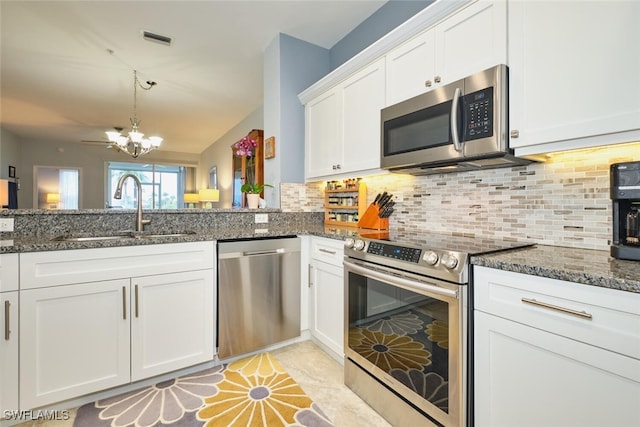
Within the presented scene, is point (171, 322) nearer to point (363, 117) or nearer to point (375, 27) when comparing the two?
point (363, 117)

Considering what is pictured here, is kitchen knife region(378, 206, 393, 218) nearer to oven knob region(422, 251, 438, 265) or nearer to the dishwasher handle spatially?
the dishwasher handle

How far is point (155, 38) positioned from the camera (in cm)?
281

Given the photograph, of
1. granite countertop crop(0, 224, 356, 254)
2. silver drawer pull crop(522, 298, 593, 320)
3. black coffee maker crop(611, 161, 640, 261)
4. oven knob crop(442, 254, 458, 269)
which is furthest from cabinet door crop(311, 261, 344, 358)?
black coffee maker crop(611, 161, 640, 261)

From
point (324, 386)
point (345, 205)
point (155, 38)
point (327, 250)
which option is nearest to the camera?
point (324, 386)

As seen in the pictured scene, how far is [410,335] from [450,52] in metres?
1.46

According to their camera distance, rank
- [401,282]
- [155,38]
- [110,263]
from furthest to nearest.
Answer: [155,38] → [110,263] → [401,282]

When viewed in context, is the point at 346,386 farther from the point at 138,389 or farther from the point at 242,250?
the point at 138,389

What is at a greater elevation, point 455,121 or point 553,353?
point 455,121

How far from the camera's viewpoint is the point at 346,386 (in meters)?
1.73

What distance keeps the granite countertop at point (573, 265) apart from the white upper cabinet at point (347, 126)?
110cm

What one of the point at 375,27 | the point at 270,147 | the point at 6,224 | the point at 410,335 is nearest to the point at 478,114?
the point at 410,335

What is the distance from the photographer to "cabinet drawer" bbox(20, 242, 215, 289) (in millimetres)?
1428

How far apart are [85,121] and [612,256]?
284 inches

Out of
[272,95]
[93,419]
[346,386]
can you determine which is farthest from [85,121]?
[346,386]
